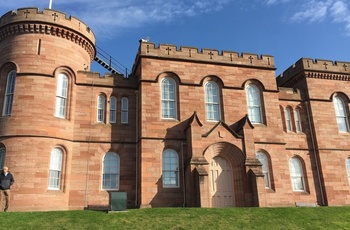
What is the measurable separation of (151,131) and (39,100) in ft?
23.0

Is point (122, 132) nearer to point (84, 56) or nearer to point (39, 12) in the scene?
point (84, 56)

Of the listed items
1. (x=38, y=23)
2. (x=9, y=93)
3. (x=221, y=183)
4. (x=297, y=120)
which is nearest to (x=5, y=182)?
(x=9, y=93)

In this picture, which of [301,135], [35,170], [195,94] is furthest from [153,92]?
[301,135]

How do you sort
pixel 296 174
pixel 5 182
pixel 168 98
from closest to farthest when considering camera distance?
pixel 5 182, pixel 168 98, pixel 296 174

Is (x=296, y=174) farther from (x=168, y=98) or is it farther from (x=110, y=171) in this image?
(x=110, y=171)

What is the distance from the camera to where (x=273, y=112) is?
926 inches

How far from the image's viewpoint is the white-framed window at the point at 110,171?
2062 centimetres

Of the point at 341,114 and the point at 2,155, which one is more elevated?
the point at 341,114

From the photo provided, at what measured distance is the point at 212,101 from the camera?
22969 mm

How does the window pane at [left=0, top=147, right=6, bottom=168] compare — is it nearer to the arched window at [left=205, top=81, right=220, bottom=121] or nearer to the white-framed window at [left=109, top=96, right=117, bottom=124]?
the white-framed window at [left=109, top=96, right=117, bottom=124]

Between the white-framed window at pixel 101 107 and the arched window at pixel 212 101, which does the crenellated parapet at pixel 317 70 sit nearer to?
the arched window at pixel 212 101

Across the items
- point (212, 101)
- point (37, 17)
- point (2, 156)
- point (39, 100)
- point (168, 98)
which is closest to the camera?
point (2, 156)

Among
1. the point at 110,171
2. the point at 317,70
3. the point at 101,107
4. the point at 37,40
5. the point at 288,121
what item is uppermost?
the point at 37,40

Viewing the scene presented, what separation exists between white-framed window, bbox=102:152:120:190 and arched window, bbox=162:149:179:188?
2985mm
